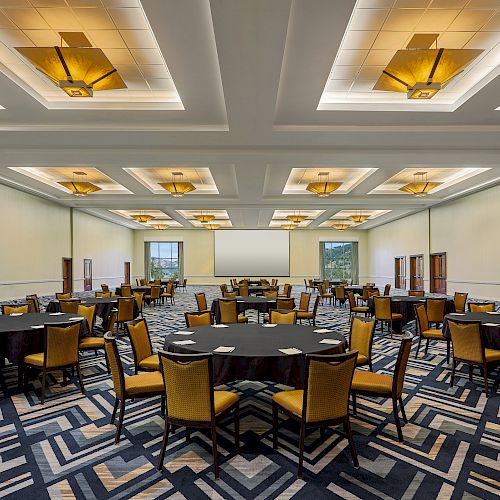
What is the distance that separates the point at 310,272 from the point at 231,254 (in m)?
4.47

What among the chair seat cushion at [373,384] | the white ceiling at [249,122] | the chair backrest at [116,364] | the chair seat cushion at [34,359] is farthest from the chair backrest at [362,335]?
the chair seat cushion at [34,359]

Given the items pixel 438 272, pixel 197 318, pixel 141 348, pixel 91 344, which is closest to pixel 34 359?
pixel 91 344

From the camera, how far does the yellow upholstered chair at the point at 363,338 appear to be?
13.7ft

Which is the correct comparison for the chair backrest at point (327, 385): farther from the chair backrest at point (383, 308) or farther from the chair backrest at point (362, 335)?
the chair backrest at point (383, 308)

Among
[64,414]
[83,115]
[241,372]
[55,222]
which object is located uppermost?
[83,115]

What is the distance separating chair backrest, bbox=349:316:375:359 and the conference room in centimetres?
2

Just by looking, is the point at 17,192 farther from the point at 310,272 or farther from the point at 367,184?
the point at 310,272

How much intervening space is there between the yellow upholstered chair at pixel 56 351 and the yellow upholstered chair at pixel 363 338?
10.3ft

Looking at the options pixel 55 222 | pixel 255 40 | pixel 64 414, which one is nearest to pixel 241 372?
pixel 64 414

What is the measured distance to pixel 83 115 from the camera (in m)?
5.60

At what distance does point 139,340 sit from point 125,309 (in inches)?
165

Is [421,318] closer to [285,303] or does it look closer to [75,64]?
[285,303]

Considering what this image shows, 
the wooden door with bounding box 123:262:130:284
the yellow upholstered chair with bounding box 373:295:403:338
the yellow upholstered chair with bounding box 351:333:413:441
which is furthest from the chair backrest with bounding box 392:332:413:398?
the wooden door with bounding box 123:262:130:284

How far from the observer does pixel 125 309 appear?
8047 millimetres
